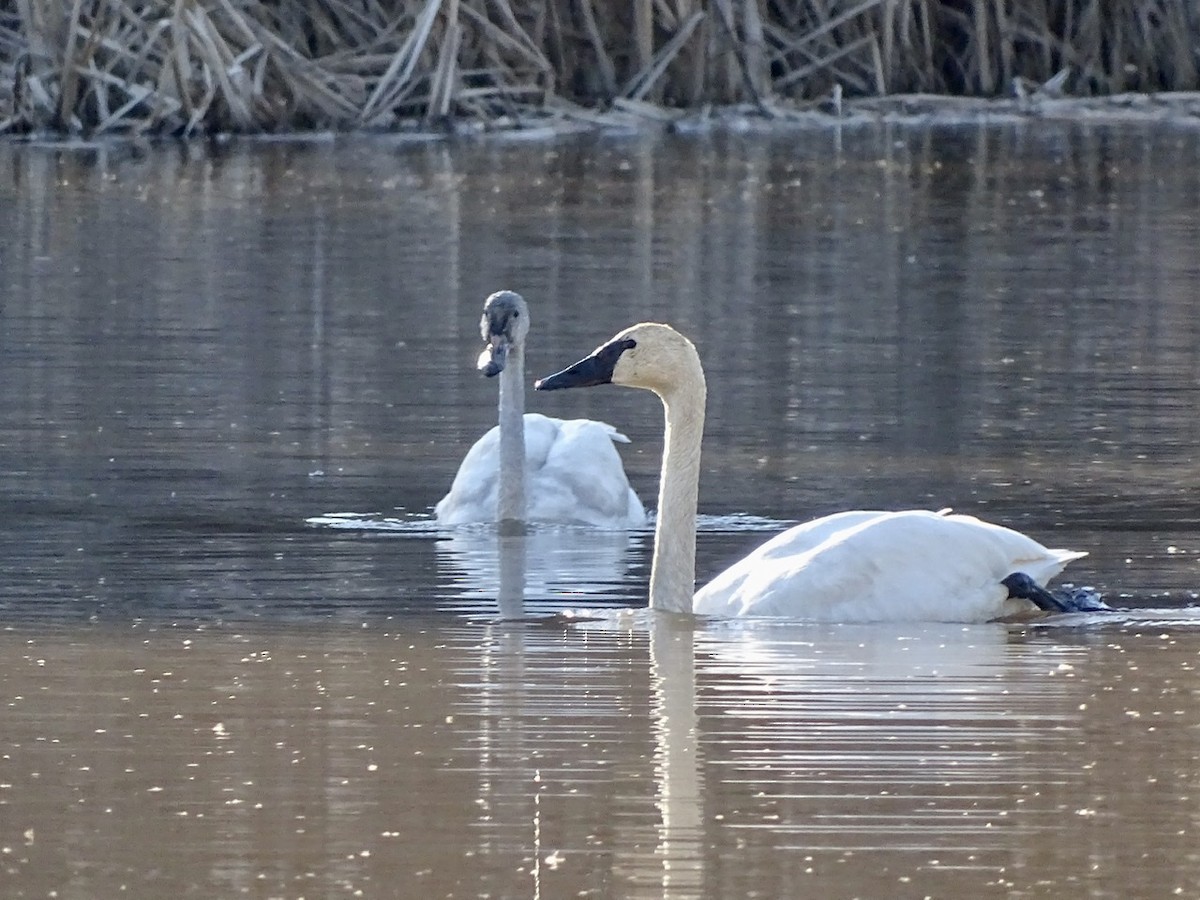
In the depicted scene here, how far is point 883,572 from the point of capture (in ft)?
24.9

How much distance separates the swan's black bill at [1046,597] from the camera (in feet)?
25.3

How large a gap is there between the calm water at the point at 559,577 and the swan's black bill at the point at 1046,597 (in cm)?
10

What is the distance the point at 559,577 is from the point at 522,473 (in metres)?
1.32

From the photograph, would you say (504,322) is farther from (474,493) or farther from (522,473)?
(474,493)

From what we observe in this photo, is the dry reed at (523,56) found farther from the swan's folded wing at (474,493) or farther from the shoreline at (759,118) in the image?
the swan's folded wing at (474,493)

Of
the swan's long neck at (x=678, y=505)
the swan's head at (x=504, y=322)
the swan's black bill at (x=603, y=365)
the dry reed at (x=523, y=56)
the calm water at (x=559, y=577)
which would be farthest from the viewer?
the dry reed at (x=523, y=56)

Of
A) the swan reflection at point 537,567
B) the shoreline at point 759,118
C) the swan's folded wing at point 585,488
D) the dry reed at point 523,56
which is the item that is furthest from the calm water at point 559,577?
the shoreline at point 759,118

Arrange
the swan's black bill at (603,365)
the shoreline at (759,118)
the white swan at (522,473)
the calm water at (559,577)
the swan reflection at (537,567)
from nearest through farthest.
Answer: the calm water at (559,577), the swan reflection at (537,567), the swan's black bill at (603,365), the white swan at (522,473), the shoreline at (759,118)

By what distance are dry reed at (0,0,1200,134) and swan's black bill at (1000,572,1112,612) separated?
66.6 feet

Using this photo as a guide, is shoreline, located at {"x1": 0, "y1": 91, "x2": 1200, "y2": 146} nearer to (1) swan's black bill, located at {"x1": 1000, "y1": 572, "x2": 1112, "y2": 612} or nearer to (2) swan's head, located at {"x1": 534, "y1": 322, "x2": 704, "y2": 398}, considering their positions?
(2) swan's head, located at {"x1": 534, "y1": 322, "x2": 704, "y2": 398}

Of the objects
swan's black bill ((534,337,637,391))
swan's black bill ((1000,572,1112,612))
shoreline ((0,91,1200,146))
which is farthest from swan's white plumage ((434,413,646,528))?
shoreline ((0,91,1200,146))

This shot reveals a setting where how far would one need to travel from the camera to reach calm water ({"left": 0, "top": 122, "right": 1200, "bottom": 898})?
503cm

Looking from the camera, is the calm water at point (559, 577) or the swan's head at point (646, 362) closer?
the calm water at point (559, 577)

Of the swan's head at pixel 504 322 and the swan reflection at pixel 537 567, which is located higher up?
the swan's head at pixel 504 322
